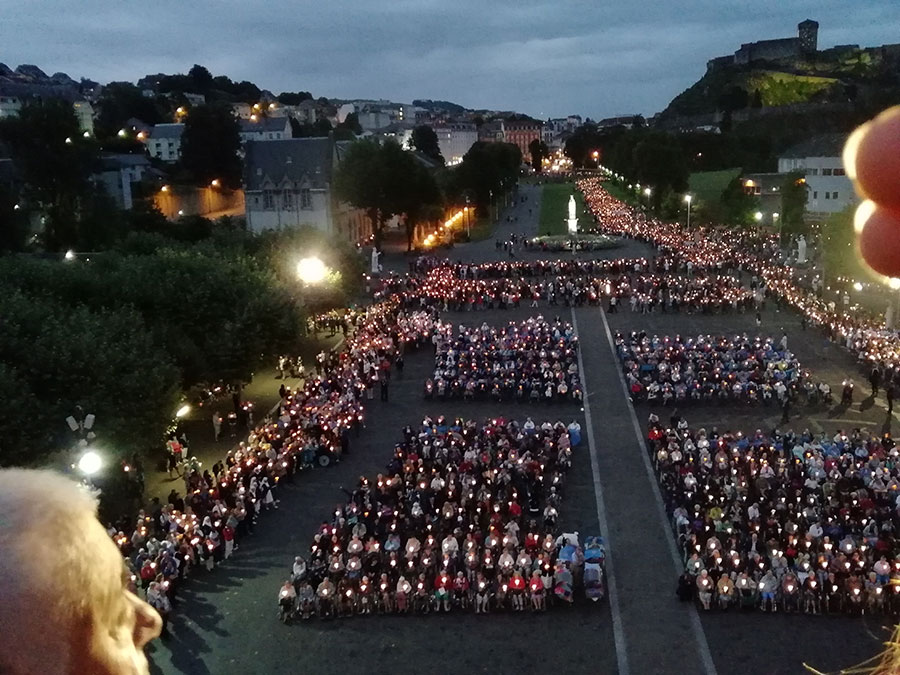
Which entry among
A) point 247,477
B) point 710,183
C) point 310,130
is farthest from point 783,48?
point 247,477

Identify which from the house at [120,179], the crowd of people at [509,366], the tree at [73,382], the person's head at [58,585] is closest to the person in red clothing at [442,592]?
the tree at [73,382]

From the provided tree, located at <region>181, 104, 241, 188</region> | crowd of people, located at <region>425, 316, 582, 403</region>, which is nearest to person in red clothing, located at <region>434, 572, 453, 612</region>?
crowd of people, located at <region>425, 316, 582, 403</region>

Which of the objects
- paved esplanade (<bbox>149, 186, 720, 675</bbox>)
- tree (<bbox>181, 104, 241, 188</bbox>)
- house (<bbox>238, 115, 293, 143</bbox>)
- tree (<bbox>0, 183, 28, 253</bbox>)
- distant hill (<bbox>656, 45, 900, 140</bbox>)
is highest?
distant hill (<bbox>656, 45, 900, 140</bbox>)

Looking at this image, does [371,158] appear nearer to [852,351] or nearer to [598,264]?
[598,264]

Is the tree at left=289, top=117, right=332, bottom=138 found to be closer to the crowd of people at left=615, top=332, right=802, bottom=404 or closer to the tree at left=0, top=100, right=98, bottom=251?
the tree at left=0, top=100, right=98, bottom=251

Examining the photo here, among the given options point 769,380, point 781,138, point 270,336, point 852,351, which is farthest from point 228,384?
point 781,138

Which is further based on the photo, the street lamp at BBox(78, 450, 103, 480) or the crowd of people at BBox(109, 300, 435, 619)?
the crowd of people at BBox(109, 300, 435, 619)
